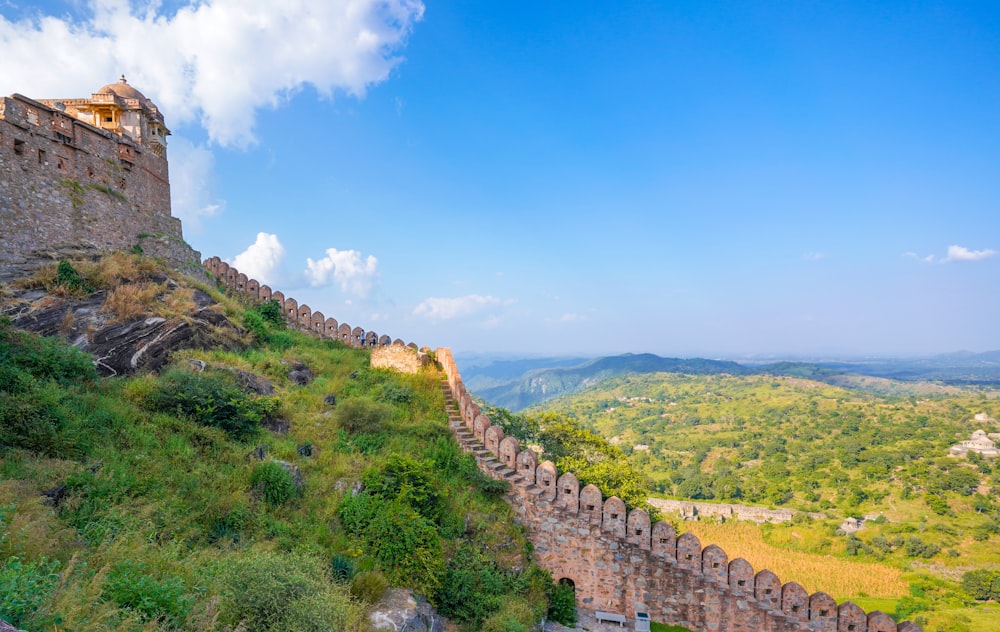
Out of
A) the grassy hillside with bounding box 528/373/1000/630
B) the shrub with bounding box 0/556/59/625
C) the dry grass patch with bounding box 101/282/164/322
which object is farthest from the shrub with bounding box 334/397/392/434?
the grassy hillside with bounding box 528/373/1000/630

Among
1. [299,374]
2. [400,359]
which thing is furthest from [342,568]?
[400,359]

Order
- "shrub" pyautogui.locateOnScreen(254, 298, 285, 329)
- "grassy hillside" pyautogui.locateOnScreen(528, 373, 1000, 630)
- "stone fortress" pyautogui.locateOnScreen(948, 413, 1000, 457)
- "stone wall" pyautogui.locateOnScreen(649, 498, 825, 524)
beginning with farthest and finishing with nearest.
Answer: "stone fortress" pyautogui.locateOnScreen(948, 413, 1000, 457), "stone wall" pyautogui.locateOnScreen(649, 498, 825, 524), "grassy hillside" pyautogui.locateOnScreen(528, 373, 1000, 630), "shrub" pyautogui.locateOnScreen(254, 298, 285, 329)

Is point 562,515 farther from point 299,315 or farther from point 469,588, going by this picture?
point 299,315

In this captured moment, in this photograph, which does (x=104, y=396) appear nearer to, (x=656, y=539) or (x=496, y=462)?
(x=496, y=462)

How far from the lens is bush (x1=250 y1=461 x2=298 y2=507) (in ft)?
35.0

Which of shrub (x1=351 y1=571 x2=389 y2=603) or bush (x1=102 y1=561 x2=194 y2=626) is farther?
shrub (x1=351 y1=571 x2=389 y2=603)

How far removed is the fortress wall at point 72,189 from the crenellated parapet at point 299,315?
8.68ft

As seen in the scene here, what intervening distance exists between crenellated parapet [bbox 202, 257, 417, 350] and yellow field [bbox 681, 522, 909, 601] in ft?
79.1

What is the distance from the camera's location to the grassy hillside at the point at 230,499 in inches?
231

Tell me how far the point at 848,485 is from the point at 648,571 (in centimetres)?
5672

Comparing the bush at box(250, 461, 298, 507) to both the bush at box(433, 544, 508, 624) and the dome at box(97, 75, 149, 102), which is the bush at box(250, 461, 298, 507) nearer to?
the bush at box(433, 544, 508, 624)

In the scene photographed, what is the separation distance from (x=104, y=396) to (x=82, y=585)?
295 inches

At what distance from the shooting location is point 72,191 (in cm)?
1564

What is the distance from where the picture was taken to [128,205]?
17828 mm
